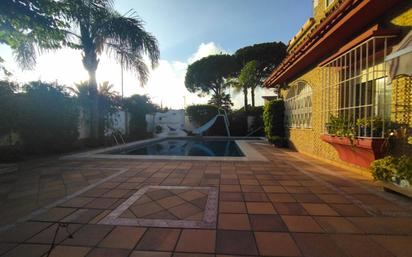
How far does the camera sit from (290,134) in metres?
10.7

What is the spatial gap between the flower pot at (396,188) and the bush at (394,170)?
65 mm

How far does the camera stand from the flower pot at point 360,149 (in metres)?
4.40

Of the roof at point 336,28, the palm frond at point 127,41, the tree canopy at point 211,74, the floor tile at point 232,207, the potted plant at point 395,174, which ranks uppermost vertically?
the tree canopy at point 211,74

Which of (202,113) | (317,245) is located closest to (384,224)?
(317,245)

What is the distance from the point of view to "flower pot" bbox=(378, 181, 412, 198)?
3.34 metres

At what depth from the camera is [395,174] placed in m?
3.56

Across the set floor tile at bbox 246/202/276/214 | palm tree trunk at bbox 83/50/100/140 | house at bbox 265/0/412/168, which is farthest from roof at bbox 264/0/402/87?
palm tree trunk at bbox 83/50/100/140

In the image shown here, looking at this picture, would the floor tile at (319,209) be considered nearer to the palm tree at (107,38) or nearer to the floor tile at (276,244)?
the floor tile at (276,244)

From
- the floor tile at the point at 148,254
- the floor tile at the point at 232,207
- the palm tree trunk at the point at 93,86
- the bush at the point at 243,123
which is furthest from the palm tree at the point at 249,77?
the floor tile at the point at 148,254

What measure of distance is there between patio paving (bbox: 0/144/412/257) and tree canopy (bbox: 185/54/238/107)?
22.2 m

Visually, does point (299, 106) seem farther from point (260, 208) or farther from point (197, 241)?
point (197, 241)

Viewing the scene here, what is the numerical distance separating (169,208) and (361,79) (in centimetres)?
532

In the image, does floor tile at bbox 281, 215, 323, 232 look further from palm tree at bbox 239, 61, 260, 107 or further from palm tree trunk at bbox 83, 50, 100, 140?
palm tree at bbox 239, 61, 260, 107

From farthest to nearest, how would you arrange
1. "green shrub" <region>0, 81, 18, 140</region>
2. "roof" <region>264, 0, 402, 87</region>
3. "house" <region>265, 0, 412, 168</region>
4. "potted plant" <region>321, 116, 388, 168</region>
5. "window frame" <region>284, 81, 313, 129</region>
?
"window frame" <region>284, 81, 313, 129</region> → "green shrub" <region>0, 81, 18, 140</region> → "potted plant" <region>321, 116, 388, 168</region> → "roof" <region>264, 0, 402, 87</region> → "house" <region>265, 0, 412, 168</region>
